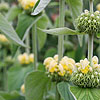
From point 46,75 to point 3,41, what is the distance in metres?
0.98

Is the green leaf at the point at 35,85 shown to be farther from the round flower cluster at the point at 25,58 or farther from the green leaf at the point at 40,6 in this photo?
the round flower cluster at the point at 25,58

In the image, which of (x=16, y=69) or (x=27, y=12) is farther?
(x=16, y=69)

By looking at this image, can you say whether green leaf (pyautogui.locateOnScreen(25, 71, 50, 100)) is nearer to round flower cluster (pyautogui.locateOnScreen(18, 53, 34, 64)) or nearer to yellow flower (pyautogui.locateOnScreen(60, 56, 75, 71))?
yellow flower (pyautogui.locateOnScreen(60, 56, 75, 71))

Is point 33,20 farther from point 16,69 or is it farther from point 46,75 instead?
point 16,69

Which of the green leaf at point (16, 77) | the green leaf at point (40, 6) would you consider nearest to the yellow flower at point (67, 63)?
the green leaf at point (40, 6)

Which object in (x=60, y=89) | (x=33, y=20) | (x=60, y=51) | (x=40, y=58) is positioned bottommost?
(x=40, y=58)

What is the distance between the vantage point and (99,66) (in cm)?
83

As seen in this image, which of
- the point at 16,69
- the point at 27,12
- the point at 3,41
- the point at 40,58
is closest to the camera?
the point at 27,12

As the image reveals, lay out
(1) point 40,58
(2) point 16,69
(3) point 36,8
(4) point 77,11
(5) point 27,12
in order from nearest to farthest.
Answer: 1. (3) point 36,8
2. (4) point 77,11
3. (5) point 27,12
4. (2) point 16,69
5. (1) point 40,58

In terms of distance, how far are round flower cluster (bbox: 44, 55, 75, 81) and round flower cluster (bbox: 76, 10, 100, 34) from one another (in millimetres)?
181

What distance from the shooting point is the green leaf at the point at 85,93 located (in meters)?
0.76

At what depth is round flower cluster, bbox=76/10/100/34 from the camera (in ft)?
2.60

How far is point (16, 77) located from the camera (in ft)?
4.96

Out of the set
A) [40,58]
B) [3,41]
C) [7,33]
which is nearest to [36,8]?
[7,33]
